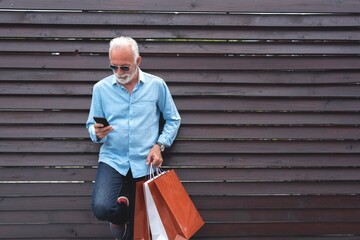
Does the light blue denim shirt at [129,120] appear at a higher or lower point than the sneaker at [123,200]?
higher

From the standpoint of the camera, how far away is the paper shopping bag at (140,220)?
3420mm

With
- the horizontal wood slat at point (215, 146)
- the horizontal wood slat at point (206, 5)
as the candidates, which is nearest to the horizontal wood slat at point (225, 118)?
the horizontal wood slat at point (215, 146)

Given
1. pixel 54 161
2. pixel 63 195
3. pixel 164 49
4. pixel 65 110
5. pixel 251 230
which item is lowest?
pixel 251 230

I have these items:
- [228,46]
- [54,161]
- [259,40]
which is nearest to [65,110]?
[54,161]

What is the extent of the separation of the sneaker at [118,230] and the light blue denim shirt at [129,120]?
0.45 meters

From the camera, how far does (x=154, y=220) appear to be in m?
3.43

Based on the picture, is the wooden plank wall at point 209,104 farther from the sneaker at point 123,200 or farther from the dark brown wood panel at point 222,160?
the sneaker at point 123,200

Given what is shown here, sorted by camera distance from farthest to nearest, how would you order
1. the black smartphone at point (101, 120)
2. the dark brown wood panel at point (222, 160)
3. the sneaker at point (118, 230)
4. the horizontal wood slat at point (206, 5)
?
the dark brown wood panel at point (222, 160), the horizontal wood slat at point (206, 5), the sneaker at point (118, 230), the black smartphone at point (101, 120)

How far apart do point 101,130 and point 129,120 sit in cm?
31

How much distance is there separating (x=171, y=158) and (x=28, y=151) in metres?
1.29

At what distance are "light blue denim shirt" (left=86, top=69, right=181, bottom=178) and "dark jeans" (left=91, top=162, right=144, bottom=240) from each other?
73mm

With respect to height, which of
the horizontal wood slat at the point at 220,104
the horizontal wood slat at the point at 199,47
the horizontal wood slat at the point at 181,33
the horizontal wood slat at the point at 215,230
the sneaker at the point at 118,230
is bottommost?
the horizontal wood slat at the point at 215,230

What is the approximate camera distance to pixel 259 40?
3.93 metres

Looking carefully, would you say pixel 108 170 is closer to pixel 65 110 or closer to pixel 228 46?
pixel 65 110
